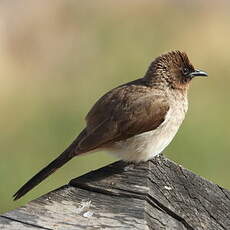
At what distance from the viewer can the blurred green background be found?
9688 mm

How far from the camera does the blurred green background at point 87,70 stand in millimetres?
9688

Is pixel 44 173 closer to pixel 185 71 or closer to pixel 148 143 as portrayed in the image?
pixel 148 143

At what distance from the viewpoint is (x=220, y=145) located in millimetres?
10195

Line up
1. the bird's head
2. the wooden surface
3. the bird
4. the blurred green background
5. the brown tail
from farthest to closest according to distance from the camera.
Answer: the blurred green background → the bird's head → the bird → the brown tail → the wooden surface

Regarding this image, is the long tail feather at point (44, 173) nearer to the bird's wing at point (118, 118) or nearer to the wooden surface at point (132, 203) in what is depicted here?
the bird's wing at point (118, 118)

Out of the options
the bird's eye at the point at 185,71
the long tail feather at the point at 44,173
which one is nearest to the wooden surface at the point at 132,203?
the long tail feather at the point at 44,173

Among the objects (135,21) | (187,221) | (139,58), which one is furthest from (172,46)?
(187,221)

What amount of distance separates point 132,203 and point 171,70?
320 cm

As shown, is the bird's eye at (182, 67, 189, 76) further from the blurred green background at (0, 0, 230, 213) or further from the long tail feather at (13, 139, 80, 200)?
the blurred green background at (0, 0, 230, 213)

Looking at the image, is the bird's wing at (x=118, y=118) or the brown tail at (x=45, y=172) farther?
the bird's wing at (x=118, y=118)

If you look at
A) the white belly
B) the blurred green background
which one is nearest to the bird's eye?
the white belly

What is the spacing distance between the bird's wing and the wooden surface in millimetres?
1488

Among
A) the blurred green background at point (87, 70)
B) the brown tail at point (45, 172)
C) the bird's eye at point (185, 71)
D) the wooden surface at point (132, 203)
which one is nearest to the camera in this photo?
the wooden surface at point (132, 203)

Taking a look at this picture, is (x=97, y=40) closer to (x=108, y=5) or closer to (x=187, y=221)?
(x=108, y=5)
